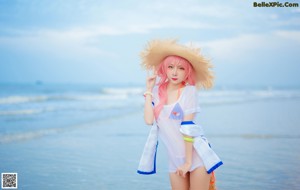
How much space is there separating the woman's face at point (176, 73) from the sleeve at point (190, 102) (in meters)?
0.11

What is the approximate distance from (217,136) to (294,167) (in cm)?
245

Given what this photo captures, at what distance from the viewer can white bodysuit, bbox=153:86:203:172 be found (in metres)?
2.91

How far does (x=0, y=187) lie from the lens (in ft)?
15.1

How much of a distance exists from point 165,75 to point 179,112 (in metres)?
0.33

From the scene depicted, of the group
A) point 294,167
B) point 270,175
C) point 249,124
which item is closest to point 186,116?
point 270,175

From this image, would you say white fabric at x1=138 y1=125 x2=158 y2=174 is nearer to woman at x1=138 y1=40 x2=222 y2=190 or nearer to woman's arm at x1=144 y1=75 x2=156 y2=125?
woman at x1=138 y1=40 x2=222 y2=190

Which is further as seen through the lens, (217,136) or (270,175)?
(217,136)

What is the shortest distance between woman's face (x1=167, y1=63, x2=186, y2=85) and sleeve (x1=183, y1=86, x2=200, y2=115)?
4.2 inches

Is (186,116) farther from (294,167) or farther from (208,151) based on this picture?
(294,167)

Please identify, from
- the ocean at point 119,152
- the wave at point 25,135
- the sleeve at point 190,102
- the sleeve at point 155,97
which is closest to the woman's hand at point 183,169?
the sleeve at point 190,102

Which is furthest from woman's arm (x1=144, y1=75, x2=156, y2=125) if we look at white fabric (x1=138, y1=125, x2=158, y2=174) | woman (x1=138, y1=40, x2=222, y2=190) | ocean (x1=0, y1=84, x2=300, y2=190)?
ocean (x1=0, y1=84, x2=300, y2=190)

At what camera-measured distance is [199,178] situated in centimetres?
296

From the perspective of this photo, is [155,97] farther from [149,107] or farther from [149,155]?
[149,155]

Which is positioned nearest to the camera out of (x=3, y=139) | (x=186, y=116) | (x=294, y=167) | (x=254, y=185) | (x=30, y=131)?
(x=186, y=116)
